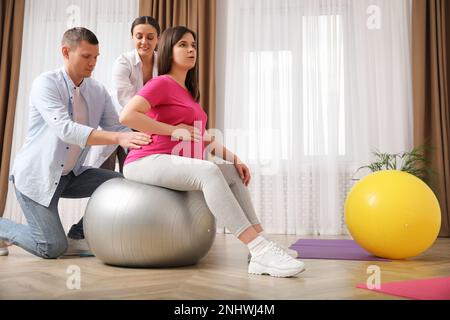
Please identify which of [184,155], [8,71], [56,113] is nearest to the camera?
[184,155]

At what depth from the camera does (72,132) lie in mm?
2029

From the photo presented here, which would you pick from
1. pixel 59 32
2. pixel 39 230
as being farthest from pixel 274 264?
pixel 59 32

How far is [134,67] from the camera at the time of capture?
2721 millimetres

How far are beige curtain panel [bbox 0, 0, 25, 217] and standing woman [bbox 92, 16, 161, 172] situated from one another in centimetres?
204

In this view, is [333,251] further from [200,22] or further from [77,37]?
[200,22]

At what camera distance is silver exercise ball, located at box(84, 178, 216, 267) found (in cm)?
184

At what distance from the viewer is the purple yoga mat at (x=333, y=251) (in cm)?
233

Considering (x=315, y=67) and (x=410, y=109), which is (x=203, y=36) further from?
(x=410, y=109)

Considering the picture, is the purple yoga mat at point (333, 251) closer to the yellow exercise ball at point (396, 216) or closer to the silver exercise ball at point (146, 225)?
the yellow exercise ball at point (396, 216)

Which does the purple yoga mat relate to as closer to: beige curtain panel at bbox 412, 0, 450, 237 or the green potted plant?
the green potted plant

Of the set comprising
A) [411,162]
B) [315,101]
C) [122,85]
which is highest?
[315,101]

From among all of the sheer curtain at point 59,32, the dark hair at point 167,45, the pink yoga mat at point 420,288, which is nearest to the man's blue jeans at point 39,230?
the dark hair at point 167,45

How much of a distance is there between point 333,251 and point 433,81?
2221 millimetres

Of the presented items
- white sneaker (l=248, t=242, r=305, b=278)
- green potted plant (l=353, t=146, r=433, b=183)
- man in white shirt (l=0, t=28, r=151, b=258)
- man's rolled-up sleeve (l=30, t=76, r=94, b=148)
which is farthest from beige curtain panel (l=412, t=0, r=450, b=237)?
man's rolled-up sleeve (l=30, t=76, r=94, b=148)
